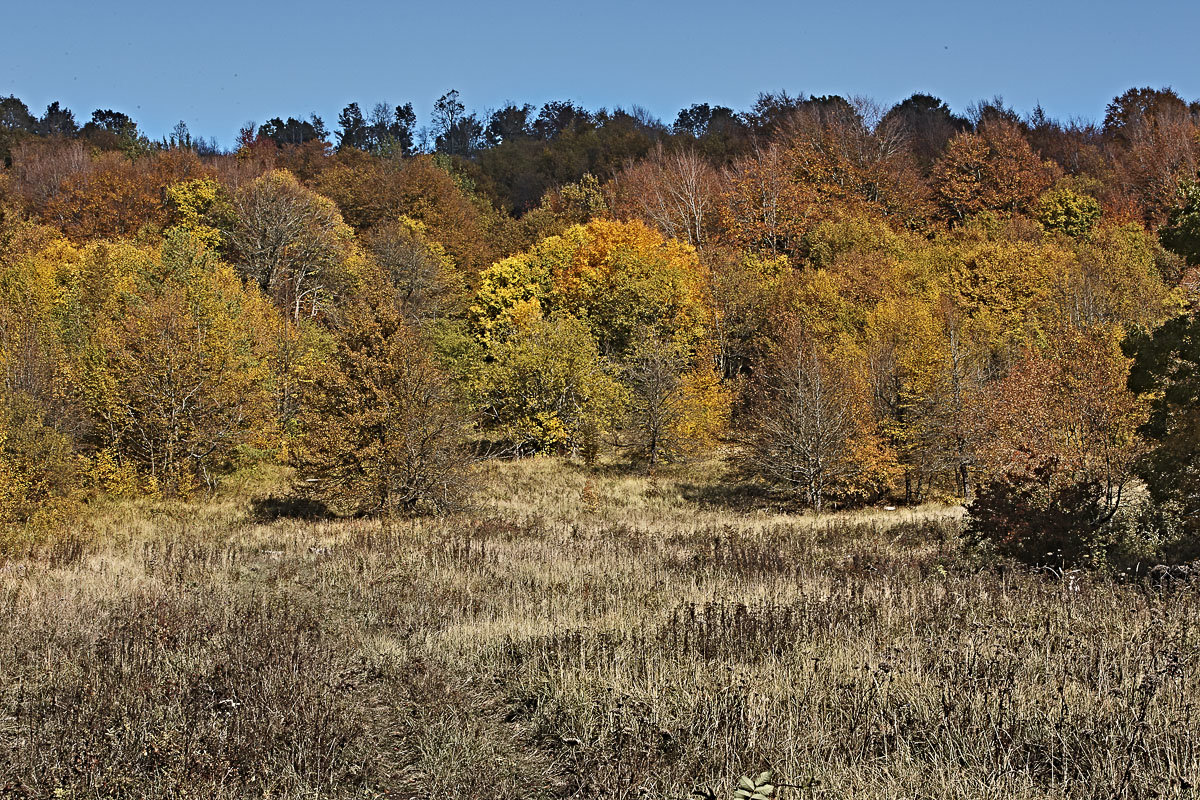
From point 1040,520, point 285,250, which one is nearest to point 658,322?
point 285,250

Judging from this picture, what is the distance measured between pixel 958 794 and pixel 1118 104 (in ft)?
350

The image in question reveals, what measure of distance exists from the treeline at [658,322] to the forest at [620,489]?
0.21 m

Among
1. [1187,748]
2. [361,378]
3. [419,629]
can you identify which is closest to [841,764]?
[1187,748]

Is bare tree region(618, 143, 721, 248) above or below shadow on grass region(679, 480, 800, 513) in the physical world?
above

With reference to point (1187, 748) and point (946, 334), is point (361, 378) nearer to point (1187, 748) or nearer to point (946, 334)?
point (1187, 748)

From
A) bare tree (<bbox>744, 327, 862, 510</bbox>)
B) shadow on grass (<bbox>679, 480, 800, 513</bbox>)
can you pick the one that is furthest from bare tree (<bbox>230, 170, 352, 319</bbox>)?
bare tree (<bbox>744, 327, 862, 510</bbox>)

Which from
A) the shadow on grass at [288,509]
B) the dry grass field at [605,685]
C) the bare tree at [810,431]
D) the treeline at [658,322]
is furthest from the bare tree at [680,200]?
the dry grass field at [605,685]

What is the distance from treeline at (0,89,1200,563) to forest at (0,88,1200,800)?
8.4 inches

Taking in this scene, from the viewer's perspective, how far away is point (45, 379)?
30.1m

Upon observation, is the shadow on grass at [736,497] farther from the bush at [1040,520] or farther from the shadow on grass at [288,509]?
the bush at [1040,520]

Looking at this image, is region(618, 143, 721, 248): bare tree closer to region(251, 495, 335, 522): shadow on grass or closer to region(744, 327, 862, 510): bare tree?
region(744, 327, 862, 510): bare tree

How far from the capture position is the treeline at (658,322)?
21688 millimetres

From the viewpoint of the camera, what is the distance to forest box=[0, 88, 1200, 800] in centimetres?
574

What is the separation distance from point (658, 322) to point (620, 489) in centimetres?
1751
